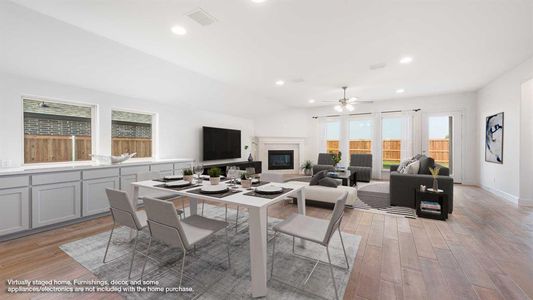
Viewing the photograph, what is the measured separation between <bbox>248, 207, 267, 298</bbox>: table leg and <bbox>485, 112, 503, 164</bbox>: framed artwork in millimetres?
5960

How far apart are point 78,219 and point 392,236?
4447 millimetres

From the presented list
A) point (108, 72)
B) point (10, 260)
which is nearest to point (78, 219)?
point (10, 260)

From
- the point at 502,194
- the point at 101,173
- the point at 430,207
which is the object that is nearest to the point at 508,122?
the point at 502,194

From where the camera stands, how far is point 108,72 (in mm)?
3432

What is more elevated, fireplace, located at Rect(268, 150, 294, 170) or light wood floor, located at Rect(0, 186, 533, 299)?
fireplace, located at Rect(268, 150, 294, 170)

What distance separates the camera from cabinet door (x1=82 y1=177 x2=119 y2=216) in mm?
3191

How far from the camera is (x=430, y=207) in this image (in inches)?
133

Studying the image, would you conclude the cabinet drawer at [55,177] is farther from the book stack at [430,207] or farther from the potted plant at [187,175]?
the book stack at [430,207]

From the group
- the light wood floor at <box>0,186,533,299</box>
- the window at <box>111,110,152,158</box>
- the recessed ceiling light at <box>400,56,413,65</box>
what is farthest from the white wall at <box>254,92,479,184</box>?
the window at <box>111,110,152,158</box>

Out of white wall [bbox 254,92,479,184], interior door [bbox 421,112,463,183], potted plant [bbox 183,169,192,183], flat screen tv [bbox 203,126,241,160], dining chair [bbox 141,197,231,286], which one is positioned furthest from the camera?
interior door [bbox 421,112,463,183]

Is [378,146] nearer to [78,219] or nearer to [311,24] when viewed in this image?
[311,24]

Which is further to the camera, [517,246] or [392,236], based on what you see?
[392,236]

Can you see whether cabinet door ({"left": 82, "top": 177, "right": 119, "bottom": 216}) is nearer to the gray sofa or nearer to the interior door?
the gray sofa

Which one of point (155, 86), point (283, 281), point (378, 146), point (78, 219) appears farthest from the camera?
point (378, 146)
